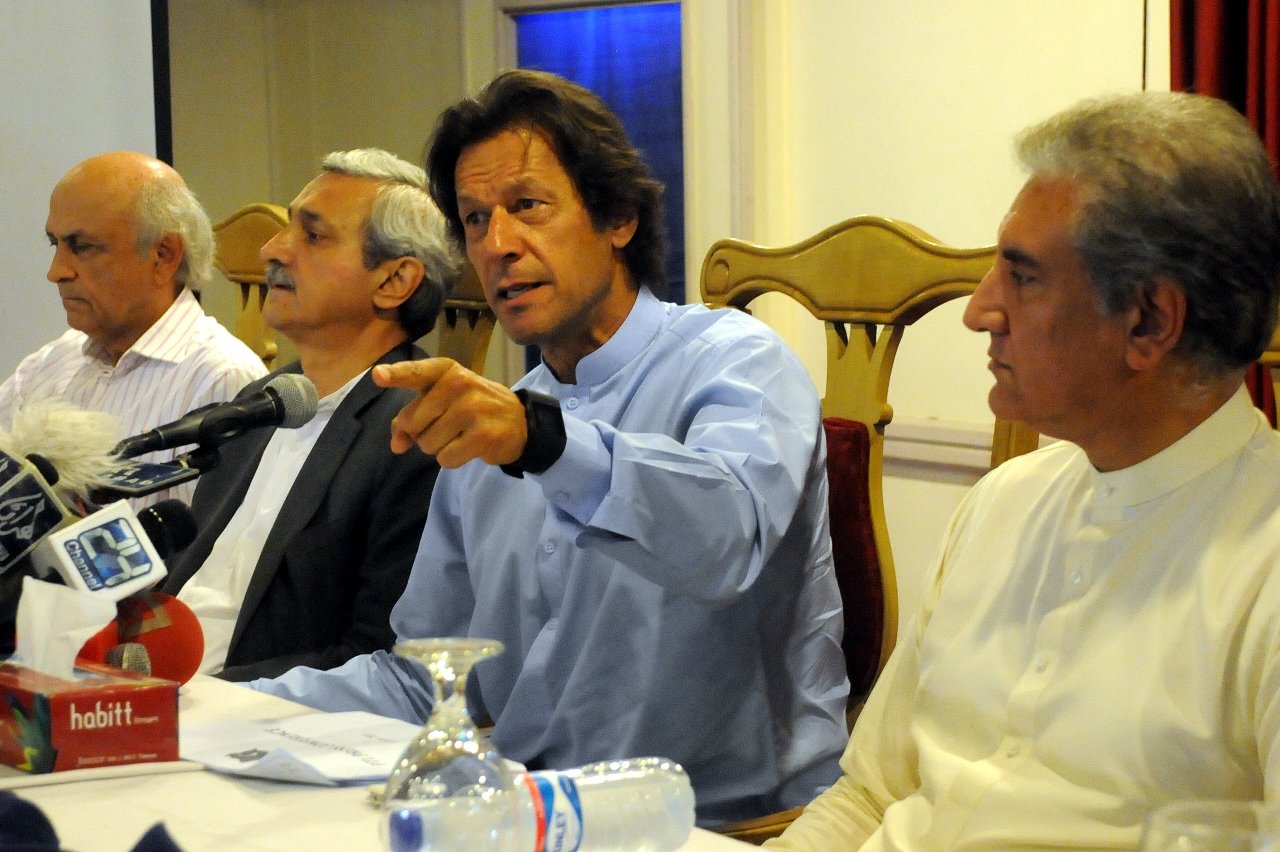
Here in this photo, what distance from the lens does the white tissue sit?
1188mm

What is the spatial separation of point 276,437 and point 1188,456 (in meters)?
1.64

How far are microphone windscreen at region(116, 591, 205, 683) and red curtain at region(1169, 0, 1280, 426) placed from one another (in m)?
1.71

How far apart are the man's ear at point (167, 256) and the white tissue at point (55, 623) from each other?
207cm

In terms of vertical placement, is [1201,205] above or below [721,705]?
above

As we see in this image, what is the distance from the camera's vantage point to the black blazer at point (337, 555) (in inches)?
82.9

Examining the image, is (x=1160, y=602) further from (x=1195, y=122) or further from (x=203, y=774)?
(x=203, y=774)

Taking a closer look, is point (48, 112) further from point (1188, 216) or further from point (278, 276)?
point (1188, 216)

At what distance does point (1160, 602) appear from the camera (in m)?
1.15

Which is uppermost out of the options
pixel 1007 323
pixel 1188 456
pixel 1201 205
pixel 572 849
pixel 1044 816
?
pixel 1201 205

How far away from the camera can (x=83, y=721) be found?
1.17 m

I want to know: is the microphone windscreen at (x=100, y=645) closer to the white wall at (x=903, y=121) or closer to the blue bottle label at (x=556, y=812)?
the blue bottle label at (x=556, y=812)

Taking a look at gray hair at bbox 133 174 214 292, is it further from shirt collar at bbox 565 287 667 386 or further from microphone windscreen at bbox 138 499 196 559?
microphone windscreen at bbox 138 499 196 559

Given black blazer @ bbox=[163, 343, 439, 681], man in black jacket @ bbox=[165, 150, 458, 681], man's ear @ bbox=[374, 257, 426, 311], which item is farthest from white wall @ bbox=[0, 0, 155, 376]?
black blazer @ bbox=[163, 343, 439, 681]

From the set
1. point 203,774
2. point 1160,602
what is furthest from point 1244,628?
point 203,774
